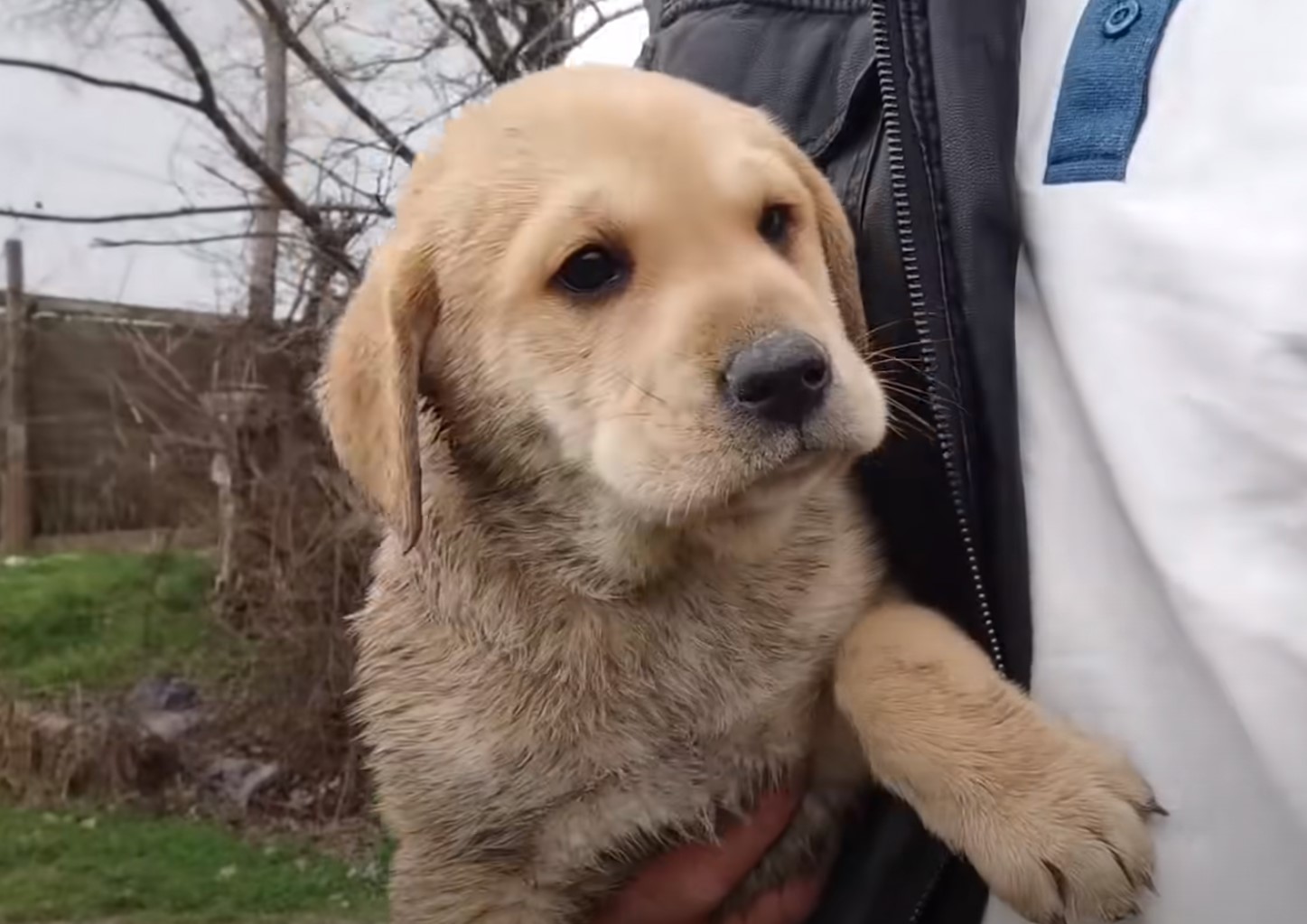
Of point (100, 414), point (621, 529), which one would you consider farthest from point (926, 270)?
point (100, 414)

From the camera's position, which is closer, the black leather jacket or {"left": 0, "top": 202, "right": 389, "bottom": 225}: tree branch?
the black leather jacket

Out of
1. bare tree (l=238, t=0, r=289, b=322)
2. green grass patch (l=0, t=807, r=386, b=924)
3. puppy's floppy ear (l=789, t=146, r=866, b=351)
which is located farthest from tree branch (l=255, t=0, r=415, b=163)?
puppy's floppy ear (l=789, t=146, r=866, b=351)

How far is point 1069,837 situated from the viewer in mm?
1337

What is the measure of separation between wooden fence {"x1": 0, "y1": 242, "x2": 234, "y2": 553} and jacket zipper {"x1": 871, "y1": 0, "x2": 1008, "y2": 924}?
18.0ft

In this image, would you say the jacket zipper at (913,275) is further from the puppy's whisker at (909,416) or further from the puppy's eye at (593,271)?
the puppy's eye at (593,271)

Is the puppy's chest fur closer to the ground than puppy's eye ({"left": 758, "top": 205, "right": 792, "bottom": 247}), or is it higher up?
closer to the ground

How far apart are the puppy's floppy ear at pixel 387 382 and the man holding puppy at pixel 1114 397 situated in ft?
1.64

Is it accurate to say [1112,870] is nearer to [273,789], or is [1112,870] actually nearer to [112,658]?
[273,789]

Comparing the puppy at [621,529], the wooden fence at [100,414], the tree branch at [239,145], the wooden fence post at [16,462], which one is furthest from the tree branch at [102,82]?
Result: the puppy at [621,529]

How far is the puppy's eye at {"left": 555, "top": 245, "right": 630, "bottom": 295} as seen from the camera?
153 centimetres

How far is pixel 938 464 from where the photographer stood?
1606 mm

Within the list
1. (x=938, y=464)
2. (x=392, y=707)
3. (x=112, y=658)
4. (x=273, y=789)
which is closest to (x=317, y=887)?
(x=273, y=789)

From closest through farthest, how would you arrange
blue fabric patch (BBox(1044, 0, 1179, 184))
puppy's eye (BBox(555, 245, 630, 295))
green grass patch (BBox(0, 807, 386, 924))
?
blue fabric patch (BBox(1044, 0, 1179, 184)) → puppy's eye (BBox(555, 245, 630, 295)) → green grass patch (BBox(0, 807, 386, 924))

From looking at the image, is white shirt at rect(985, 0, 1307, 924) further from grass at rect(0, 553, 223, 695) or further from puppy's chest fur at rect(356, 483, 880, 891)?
grass at rect(0, 553, 223, 695)
